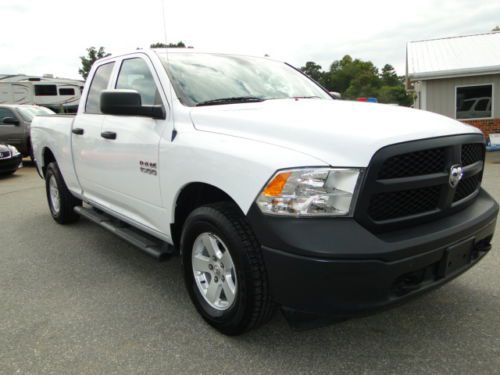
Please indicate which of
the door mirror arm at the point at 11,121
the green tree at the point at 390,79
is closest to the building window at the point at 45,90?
the door mirror arm at the point at 11,121

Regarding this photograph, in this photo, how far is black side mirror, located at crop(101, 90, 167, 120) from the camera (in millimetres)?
3104

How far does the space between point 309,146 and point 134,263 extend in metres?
2.55

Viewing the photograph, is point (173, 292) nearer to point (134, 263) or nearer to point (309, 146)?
point (134, 263)

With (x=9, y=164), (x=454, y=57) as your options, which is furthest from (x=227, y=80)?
(x=454, y=57)

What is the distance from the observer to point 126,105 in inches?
A: 123

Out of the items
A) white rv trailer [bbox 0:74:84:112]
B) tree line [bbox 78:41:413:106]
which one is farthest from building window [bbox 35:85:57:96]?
tree line [bbox 78:41:413:106]

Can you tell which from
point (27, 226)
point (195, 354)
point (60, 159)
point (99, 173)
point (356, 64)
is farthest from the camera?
point (356, 64)

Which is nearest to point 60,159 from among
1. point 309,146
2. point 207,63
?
point 207,63

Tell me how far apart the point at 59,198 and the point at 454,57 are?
560 inches

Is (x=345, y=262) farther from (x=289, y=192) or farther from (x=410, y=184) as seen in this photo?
(x=410, y=184)

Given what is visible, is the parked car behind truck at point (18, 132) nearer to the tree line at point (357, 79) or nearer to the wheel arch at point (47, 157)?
the wheel arch at point (47, 157)

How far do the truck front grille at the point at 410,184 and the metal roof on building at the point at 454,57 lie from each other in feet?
42.0

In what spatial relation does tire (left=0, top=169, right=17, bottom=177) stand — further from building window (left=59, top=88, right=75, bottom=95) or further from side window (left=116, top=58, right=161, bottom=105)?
building window (left=59, top=88, right=75, bottom=95)

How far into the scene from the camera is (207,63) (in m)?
3.62
